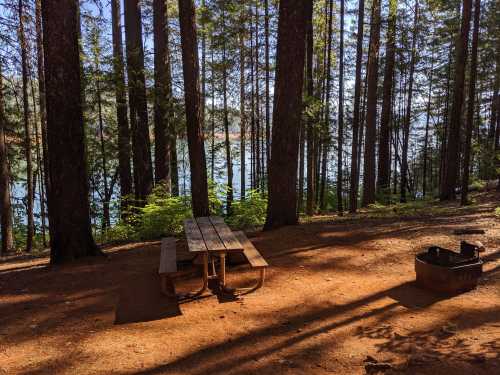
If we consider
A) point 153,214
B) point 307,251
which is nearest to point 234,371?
point 307,251

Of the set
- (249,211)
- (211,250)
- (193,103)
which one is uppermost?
(193,103)

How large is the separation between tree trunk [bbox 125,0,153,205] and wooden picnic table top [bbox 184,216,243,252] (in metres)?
5.71

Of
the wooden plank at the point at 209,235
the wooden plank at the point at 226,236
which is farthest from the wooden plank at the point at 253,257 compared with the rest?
the wooden plank at the point at 209,235

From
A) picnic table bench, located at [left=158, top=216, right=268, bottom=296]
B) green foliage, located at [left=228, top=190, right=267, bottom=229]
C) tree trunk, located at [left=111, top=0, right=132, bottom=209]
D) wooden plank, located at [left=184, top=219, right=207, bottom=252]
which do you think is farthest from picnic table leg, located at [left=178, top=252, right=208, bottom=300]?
tree trunk, located at [left=111, top=0, right=132, bottom=209]

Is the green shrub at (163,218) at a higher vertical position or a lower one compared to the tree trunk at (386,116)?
lower

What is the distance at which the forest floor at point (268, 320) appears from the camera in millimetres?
3148

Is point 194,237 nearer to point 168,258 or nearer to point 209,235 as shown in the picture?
point 209,235

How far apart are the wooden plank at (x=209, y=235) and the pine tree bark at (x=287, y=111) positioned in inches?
89.9

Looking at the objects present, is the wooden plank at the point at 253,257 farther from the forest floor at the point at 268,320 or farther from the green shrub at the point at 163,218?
the green shrub at the point at 163,218

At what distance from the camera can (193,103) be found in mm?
8914

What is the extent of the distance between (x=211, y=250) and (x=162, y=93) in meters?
8.28

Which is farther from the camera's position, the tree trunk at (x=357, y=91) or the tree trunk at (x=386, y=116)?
the tree trunk at (x=386, y=116)

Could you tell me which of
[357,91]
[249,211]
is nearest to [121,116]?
[249,211]

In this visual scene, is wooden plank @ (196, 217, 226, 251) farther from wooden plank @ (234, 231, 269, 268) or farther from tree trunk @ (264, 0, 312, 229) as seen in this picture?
tree trunk @ (264, 0, 312, 229)
